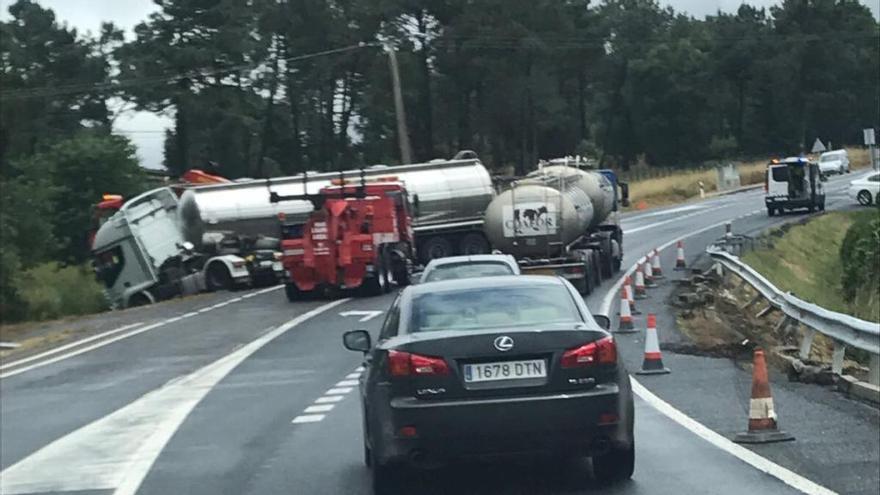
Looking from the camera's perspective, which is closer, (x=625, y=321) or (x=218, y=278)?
(x=625, y=321)

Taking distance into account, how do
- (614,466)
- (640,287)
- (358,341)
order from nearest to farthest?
(614,466) → (358,341) → (640,287)

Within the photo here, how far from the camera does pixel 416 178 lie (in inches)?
1758

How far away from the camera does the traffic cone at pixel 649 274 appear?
3500 centimetres

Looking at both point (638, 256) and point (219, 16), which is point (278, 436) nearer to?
point (638, 256)

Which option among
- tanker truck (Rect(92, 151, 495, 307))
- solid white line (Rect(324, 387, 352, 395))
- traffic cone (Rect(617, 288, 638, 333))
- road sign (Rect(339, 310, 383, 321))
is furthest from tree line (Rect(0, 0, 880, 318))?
solid white line (Rect(324, 387, 352, 395))

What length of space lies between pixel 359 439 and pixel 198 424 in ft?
8.91

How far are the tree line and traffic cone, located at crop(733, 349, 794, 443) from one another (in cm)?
6085

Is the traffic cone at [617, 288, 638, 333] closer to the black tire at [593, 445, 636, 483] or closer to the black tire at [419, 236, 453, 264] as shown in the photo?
the black tire at [593, 445, 636, 483]

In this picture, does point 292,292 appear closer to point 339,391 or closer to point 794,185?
point 339,391

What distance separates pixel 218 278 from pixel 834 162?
44842 mm

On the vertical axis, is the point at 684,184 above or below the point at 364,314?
below

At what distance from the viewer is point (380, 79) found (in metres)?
86.1

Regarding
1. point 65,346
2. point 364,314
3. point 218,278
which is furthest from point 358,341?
point 218,278

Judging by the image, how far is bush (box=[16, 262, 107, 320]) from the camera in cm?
4369
